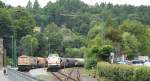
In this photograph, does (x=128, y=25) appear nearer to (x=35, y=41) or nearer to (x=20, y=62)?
(x=35, y=41)

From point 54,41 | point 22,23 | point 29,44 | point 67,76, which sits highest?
point 67,76

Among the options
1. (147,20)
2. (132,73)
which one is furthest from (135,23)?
(132,73)

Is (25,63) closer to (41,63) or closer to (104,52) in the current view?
(104,52)

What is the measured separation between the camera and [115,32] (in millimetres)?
99625

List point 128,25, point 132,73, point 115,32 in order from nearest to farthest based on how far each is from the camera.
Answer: point 132,73, point 115,32, point 128,25

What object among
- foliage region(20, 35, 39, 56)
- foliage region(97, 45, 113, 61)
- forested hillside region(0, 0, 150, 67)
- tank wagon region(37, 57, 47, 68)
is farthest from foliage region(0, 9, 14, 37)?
foliage region(97, 45, 113, 61)

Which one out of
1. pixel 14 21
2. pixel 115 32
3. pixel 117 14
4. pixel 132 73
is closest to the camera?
pixel 132 73

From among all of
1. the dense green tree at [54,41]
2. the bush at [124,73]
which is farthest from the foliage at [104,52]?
the dense green tree at [54,41]

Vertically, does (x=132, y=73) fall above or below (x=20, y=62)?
above

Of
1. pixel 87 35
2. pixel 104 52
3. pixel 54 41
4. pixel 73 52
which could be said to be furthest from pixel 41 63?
pixel 54 41

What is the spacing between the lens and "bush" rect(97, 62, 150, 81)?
39044 millimetres

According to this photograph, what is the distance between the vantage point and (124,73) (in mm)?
44938

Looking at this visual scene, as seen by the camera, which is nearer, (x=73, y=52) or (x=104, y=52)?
(x=104, y=52)

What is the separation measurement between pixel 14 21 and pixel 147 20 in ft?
128
